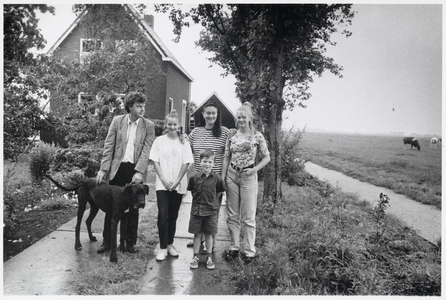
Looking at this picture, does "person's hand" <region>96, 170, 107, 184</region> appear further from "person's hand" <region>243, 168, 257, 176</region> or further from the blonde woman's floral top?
"person's hand" <region>243, 168, 257, 176</region>

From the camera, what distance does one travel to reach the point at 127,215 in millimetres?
3588

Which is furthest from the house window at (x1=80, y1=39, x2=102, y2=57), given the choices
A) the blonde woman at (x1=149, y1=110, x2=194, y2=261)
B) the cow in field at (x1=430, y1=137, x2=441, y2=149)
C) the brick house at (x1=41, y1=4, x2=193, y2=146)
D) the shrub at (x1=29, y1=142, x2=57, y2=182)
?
the cow in field at (x1=430, y1=137, x2=441, y2=149)

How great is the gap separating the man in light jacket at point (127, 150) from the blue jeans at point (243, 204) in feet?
3.39

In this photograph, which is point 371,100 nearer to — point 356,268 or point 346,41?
point 346,41

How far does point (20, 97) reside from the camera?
4.35 meters

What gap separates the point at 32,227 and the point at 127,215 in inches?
74.4

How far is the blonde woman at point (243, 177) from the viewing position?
11.4 ft

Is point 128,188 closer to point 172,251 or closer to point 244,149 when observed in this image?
point 172,251

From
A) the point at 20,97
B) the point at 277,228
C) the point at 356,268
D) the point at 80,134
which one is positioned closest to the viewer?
the point at 356,268

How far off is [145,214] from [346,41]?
452 centimetres

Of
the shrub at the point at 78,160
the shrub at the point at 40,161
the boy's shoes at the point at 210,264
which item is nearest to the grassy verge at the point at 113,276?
the boy's shoes at the point at 210,264

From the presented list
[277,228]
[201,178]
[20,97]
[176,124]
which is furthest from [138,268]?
[20,97]

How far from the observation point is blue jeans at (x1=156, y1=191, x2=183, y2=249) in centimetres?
351

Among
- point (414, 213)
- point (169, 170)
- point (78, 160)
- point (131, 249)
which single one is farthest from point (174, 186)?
point (414, 213)
